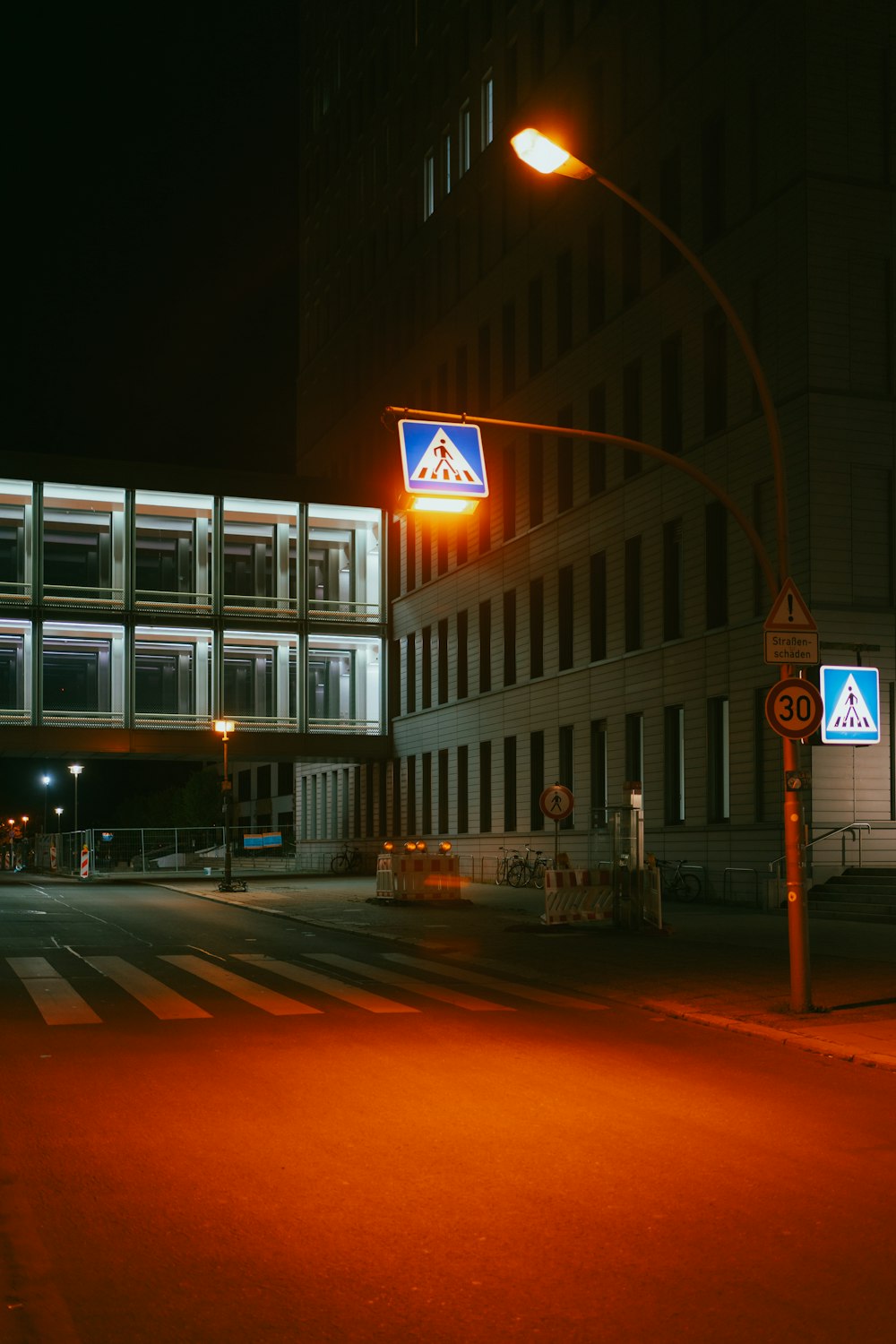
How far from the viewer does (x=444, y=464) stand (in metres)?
16.2

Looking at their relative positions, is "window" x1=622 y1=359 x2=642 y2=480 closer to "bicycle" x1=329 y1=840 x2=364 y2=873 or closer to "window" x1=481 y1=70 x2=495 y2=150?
"window" x1=481 y1=70 x2=495 y2=150

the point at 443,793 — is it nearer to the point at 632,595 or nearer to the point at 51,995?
the point at 632,595

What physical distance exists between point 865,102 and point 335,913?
2057 cm

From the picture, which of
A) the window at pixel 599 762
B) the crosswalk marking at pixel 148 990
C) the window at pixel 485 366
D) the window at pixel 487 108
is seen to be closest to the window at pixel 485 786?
the window at pixel 599 762

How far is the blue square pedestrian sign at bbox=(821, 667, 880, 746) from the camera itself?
28438mm

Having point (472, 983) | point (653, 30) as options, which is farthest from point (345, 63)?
point (472, 983)

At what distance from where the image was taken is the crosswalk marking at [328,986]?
14.1 metres

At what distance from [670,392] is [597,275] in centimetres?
577

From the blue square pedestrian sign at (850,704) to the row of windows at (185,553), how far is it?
87.7 feet

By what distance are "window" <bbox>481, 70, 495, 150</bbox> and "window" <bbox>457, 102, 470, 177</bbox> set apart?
1.31 metres

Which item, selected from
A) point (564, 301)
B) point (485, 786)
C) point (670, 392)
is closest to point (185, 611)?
point (485, 786)

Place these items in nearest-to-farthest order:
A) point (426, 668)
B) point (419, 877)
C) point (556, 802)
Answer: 1. point (556, 802)
2. point (419, 877)
3. point (426, 668)

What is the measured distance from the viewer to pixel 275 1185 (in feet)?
22.8

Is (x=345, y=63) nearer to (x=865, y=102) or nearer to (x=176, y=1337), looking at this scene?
(x=865, y=102)
